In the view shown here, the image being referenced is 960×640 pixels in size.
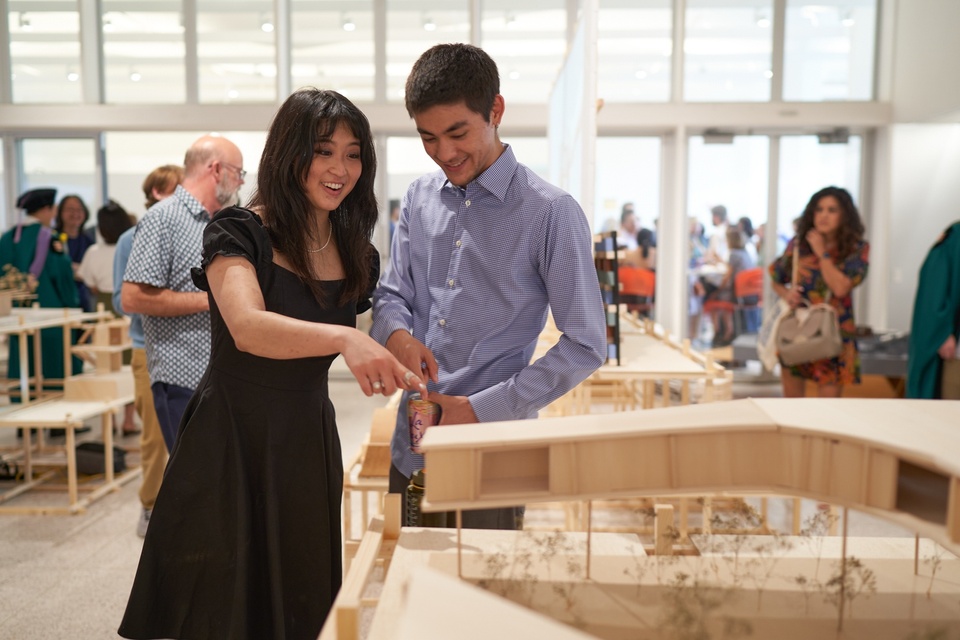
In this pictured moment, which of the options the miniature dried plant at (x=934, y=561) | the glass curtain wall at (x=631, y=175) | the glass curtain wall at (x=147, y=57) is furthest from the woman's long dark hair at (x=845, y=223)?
the glass curtain wall at (x=147, y=57)

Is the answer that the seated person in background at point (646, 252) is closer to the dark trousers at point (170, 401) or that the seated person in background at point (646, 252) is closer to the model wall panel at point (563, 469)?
the dark trousers at point (170, 401)

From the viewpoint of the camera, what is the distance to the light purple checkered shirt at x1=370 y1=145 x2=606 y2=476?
1720mm

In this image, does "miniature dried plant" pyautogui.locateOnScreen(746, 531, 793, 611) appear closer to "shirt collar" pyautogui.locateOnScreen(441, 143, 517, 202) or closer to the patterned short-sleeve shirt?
"shirt collar" pyautogui.locateOnScreen(441, 143, 517, 202)

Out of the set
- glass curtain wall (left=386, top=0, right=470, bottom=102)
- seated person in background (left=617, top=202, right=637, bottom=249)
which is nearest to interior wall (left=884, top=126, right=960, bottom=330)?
seated person in background (left=617, top=202, right=637, bottom=249)

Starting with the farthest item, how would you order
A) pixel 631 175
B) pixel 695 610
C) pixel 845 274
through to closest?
1. pixel 631 175
2. pixel 845 274
3. pixel 695 610

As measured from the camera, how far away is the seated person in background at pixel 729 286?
28.0 ft

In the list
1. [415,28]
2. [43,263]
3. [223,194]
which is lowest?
[43,263]

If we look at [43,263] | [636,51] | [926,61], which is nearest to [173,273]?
[43,263]

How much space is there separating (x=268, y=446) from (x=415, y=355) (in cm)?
34

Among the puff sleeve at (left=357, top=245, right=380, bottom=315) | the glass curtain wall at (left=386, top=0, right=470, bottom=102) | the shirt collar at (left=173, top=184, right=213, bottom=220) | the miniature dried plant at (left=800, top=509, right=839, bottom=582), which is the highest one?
the glass curtain wall at (left=386, top=0, right=470, bottom=102)

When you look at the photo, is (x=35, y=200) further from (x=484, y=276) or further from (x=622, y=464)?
(x=622, y=464)

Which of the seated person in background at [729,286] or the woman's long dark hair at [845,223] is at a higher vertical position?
the woman's long dark hair at [845,223]

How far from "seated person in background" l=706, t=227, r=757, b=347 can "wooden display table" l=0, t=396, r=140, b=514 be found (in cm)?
584

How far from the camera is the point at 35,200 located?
579 centimetres
